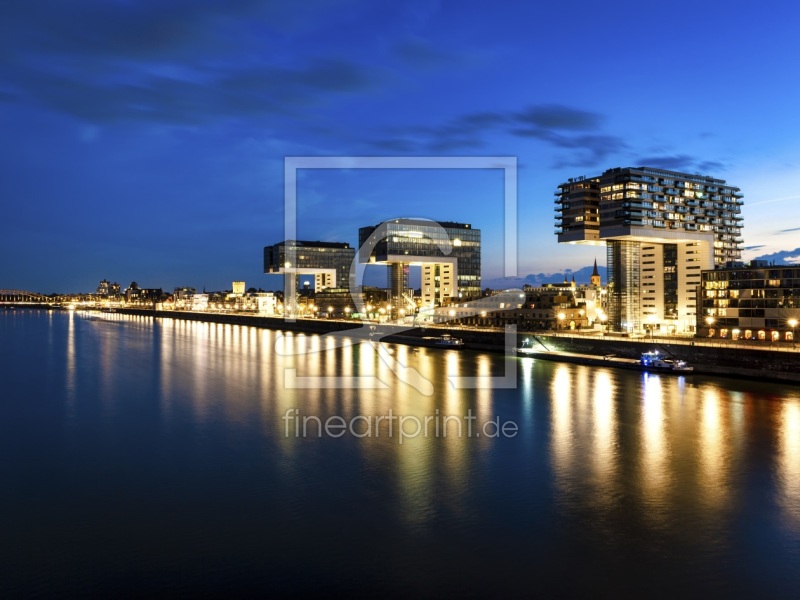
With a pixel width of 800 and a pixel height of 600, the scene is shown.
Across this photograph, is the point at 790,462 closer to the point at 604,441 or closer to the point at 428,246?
the point at 604,441

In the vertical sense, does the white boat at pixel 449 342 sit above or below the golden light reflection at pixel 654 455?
above

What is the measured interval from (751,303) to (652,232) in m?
13.0

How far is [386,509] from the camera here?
1387 centimetres

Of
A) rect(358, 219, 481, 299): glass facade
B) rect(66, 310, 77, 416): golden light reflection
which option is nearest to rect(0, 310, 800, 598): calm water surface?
rect(66, 310, 77, 416): golden light reflection

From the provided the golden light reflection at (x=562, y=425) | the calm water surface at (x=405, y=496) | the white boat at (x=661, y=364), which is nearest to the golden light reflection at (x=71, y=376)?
the calm water surface at (x=405, y=496)

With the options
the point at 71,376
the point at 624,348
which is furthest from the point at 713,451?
the point at 71,376

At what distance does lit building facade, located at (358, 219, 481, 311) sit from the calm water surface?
64210 mm

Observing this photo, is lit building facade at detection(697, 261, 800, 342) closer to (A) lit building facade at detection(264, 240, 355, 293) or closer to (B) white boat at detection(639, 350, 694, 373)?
(B) white boat at detection(639, 350, 694, 373)

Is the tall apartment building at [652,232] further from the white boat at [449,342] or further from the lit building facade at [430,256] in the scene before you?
the lit building facade at [430,256]

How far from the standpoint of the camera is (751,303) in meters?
48.8

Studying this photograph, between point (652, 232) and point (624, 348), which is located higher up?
point (652, 232)

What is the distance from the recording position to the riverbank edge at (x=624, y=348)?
31828mm

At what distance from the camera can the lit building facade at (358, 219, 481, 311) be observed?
92.9m

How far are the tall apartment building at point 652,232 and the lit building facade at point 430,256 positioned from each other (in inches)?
1141
